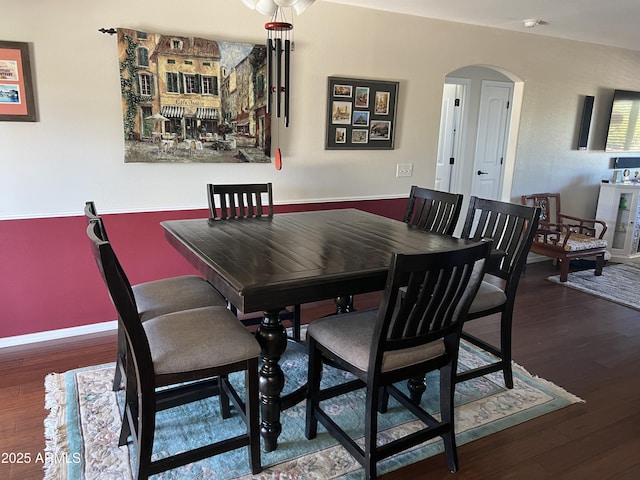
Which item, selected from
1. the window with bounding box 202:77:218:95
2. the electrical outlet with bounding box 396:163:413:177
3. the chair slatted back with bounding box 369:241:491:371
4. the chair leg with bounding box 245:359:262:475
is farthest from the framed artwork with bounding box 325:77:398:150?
the chair leg with bounding box 245:359:262:475

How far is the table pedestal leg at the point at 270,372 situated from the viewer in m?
1.92

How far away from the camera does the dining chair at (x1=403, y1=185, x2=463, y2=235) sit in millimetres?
2871

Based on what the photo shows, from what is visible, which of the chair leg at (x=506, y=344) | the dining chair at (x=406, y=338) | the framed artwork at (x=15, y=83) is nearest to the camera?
the dining chair at (x=406, y=338)

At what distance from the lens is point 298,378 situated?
8.68 ft

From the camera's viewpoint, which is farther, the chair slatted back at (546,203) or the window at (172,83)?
the chair slatted back at (546,203)

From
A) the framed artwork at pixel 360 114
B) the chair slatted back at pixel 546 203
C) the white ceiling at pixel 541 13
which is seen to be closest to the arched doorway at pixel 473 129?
the chair slatted back at pixel 546 203

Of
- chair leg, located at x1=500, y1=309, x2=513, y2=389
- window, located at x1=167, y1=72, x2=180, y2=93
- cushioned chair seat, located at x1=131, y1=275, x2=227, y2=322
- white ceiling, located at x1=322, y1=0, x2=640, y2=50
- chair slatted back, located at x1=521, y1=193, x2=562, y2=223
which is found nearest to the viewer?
cushioned chair seat, located at x1=131, y1=275, x2=227, y2=322

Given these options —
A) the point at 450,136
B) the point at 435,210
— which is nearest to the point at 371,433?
the point at 435,210

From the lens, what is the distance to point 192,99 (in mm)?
3178

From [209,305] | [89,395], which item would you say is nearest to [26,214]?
[89,395]

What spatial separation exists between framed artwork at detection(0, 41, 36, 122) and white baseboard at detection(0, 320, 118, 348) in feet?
4.58

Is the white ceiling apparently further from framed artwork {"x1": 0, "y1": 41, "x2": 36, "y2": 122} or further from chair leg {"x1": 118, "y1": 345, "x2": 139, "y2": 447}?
chair leg {"x1": 118, "y1": 345, "x2": 139, "y2": 447}

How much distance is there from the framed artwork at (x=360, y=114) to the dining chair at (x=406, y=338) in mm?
2137

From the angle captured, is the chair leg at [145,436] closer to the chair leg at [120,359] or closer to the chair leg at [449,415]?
the chair leg at [120,359]
